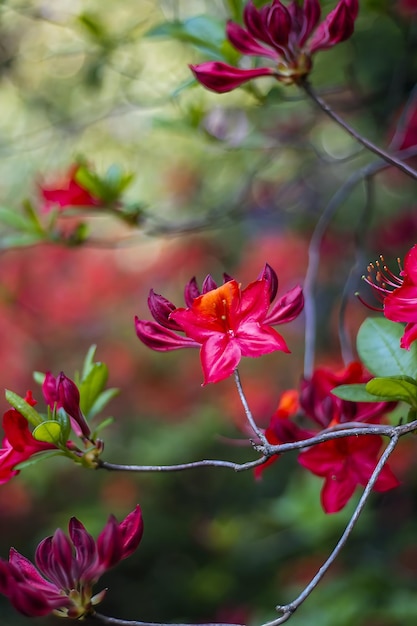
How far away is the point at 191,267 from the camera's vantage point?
3.75 meters

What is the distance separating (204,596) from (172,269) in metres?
1.71

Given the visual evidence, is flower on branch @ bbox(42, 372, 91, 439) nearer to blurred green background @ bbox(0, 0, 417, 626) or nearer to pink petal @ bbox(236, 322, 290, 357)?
pink petal @ bbox(236, 322, 290, 357)

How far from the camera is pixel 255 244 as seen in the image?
357cm

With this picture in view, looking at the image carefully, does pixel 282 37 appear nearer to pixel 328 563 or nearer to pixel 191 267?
pixel 328 563

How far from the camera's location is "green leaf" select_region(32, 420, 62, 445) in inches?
27.7

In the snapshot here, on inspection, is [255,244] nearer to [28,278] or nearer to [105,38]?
[28,278]

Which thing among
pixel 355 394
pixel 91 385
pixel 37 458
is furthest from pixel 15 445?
pixel 355 394

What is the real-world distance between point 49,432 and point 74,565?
133 millimetres

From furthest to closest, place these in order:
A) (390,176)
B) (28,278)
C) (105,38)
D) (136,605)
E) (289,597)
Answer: (28,278) → (136,605) → (390,176) → (289,597) → (105,38)

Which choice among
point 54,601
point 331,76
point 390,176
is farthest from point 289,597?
point 54,601

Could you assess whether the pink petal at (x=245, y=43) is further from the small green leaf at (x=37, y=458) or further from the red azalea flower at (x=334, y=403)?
the small green leaf at (x=37, y=458)

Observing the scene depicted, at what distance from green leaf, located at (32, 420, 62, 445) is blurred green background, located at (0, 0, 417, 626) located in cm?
64

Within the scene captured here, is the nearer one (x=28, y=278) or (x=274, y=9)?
(x=274, y=9)

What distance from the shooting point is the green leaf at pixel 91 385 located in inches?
33.1
